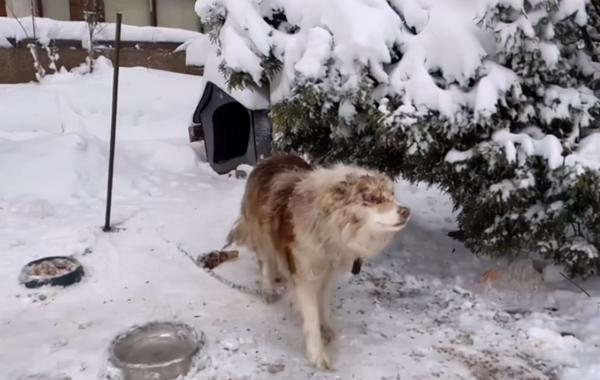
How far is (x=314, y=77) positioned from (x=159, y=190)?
259 centimetres

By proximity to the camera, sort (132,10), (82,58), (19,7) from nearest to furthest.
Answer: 1. (82,58)
2. (19,7)
3. (132,10)

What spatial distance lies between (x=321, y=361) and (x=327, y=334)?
0.92 feet

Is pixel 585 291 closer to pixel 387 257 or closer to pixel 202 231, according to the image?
pixel 387 257

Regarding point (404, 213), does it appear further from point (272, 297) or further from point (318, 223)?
point (272, 297)

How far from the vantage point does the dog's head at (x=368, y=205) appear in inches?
109

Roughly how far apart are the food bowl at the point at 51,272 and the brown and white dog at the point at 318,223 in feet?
3.94

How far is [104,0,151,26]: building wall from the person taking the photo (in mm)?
11312

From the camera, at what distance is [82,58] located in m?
9.23

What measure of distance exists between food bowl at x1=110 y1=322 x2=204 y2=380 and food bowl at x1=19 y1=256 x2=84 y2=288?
848 mm

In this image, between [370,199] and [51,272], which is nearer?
[370,199]

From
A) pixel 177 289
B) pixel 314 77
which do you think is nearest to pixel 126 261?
pixel 177 289

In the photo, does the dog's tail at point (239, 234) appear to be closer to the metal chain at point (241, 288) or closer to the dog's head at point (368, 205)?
the metal chain at point (241, 288)

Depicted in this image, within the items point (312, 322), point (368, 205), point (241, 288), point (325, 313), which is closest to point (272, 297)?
point (241, 288)

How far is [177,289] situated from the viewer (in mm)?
3783
